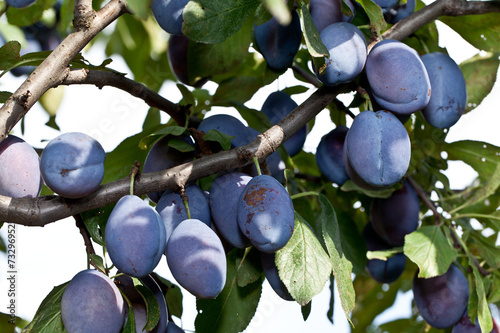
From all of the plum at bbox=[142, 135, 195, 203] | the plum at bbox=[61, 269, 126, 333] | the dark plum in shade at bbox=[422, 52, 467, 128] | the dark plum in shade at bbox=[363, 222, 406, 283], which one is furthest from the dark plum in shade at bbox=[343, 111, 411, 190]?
the dark plum in shade at bbox=[363, 222, 406, 283]

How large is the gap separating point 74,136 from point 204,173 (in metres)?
0.17

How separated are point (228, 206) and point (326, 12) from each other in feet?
1.08

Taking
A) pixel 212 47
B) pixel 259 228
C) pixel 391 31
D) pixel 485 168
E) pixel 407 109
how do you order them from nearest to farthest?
pixel 259 228 → pixel 407 109 → pixel 391 31 → pixel 212 47 → pixel 485 168

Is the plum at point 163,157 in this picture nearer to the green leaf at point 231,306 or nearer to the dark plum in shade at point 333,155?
the green leaf at point 231,306

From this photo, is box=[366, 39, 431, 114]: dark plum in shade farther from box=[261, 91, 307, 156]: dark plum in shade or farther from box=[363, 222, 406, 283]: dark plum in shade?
box=[363, 222, 406, 283]: dark plum in shade

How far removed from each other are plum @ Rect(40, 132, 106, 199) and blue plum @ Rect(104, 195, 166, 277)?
5cm

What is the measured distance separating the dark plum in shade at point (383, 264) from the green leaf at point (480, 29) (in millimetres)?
436

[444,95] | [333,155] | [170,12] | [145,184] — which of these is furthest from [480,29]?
[145,184]

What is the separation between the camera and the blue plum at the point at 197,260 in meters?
0.63

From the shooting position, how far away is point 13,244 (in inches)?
34.4

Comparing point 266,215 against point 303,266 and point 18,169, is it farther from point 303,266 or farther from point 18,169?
point 18,169

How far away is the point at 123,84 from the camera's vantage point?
785 millimetres

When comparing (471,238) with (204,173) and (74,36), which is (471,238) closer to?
(204,173)

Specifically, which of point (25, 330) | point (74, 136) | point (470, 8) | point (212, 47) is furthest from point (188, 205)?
point (470, 8)
